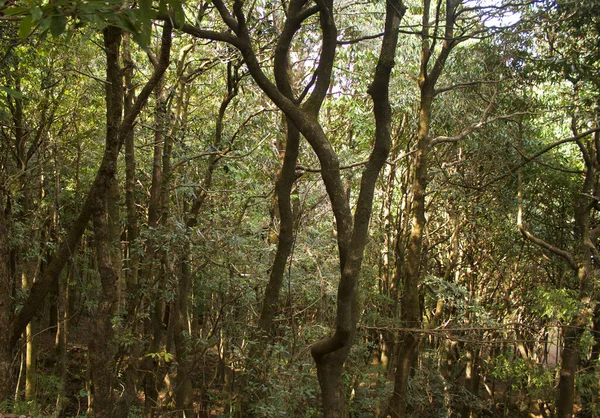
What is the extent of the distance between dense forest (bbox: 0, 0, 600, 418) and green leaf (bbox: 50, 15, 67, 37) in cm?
231

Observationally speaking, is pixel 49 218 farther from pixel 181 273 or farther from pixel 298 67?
pixel 298 67

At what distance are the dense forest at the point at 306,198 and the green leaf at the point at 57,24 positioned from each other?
2311 mm

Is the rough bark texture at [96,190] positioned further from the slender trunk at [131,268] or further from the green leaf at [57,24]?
the green leaf at [57,24]

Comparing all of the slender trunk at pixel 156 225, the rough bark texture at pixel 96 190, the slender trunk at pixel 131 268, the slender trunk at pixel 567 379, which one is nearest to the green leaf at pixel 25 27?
the rough bark texture at pixel 96 190

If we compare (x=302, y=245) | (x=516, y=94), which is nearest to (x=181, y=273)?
(x=302, y=245)

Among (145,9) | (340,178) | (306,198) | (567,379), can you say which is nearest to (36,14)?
(145,9)

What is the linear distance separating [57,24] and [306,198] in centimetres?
711

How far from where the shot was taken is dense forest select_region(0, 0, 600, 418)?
5.46 m

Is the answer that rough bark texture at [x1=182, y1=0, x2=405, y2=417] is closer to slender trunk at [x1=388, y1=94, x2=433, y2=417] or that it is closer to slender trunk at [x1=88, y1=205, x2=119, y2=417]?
slender trunk at [x1=88, y1=205, x2=119, y2=417]

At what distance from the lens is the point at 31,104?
9891 mm

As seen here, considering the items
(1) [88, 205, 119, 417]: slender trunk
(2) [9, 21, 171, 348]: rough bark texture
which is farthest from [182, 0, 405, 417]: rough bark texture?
(1) [88, 205, 119, 417]: slender trunk

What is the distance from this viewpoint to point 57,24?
201 cm

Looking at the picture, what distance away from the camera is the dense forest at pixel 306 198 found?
5.46 m

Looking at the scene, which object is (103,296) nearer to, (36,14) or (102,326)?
(102,326)
